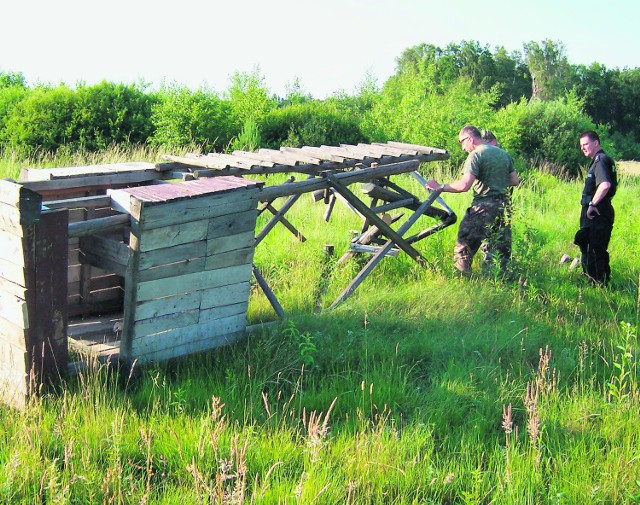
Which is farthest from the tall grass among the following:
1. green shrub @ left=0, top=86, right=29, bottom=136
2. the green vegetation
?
green shrub @ left=0, top=86, right=29, bottom=136

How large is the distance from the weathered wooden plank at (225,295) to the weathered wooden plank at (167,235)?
455 millimetres

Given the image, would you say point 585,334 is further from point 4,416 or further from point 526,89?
point 526,89

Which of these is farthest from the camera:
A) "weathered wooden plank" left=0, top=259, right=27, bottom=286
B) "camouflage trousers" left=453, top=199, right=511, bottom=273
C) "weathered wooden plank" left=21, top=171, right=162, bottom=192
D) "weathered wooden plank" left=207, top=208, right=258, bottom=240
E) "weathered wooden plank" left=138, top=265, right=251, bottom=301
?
"camouflage trousers" left=453, top=199, right=511, bottom=273

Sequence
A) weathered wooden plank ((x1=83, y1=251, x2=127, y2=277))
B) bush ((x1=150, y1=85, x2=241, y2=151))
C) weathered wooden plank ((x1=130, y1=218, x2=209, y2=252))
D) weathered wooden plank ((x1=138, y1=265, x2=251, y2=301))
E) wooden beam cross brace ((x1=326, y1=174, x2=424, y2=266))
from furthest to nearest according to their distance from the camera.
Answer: bush ((x1=150, y1=85, x2=241, y2=151)) < wooden beam cross brace ((x1=326, y1=174, x2=424, y2=266)) < weathered wooden plank ((x1=83, y1=251, x2=127, y2=277)) < weathered wooden plank ((x1=138, y1=265, x2=251, y2=301)) < weathered wooden plank ((x1=130, y1=218, x2=209, y2=252))

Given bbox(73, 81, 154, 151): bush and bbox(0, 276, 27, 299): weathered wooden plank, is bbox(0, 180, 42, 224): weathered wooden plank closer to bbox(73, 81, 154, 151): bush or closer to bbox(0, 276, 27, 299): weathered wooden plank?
bbox(0, 276, 27, 299): weathered wooden plank

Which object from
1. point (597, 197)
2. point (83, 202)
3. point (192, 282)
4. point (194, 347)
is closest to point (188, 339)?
point (194, 347)

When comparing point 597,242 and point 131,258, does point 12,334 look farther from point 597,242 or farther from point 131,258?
point 597,242

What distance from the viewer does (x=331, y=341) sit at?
600cm

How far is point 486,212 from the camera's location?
8211 mm

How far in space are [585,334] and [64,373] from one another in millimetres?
4714

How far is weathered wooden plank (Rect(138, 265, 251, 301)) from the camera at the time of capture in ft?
16.6

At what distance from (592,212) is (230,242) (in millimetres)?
5015

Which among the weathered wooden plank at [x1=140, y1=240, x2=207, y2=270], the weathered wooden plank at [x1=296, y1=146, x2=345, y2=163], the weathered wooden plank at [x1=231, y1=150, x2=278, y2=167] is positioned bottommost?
the weathered wooden plank at [x1=140, y1=240, x2=207, y2=270]

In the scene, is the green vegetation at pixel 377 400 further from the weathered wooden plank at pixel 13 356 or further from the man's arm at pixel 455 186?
the man's arm at pixel 455 186
